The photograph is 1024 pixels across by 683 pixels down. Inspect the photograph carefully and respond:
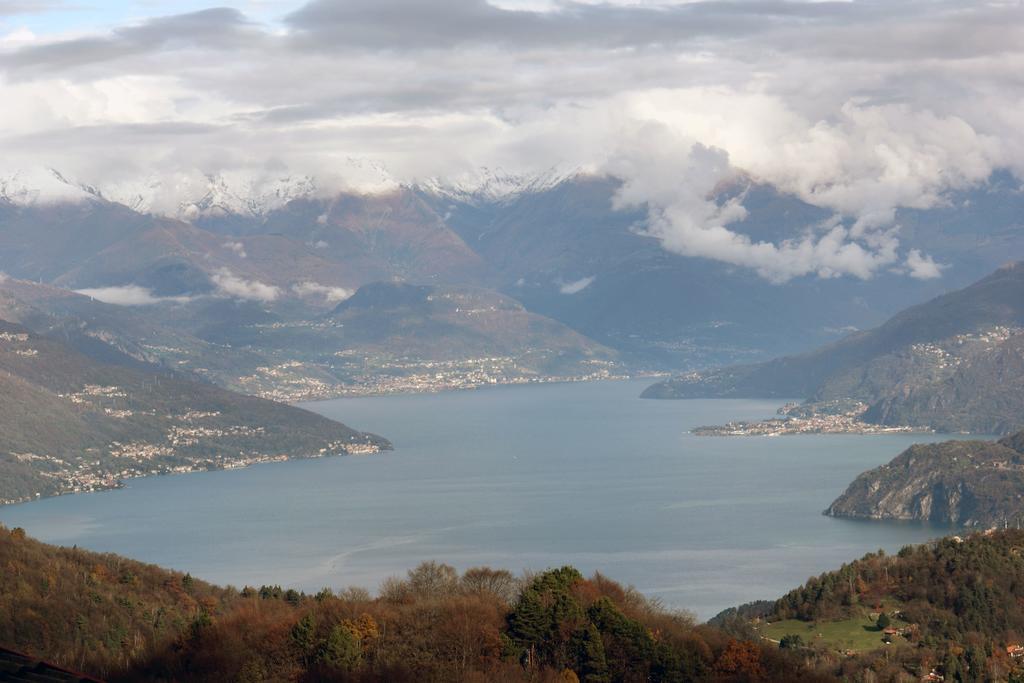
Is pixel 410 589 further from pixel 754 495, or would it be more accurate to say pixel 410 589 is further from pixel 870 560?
pixel 754 495

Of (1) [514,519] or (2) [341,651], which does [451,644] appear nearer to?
(2) [341,651]

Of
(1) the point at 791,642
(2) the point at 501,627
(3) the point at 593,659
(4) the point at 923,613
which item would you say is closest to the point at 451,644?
(2) the point at 501,627

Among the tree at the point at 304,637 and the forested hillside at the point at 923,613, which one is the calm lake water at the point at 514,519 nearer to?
the forested hillside at the point at 923,613

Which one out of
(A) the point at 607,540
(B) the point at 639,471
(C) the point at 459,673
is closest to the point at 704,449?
(B) the point at 639,471

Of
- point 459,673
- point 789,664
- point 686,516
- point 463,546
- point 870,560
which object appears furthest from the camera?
point 686,516

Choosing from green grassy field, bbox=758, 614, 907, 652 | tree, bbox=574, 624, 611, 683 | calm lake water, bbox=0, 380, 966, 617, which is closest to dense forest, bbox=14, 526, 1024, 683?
tree, bbox=574, 624, 611, 683

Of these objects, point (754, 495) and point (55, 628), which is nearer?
point (55, 628)
